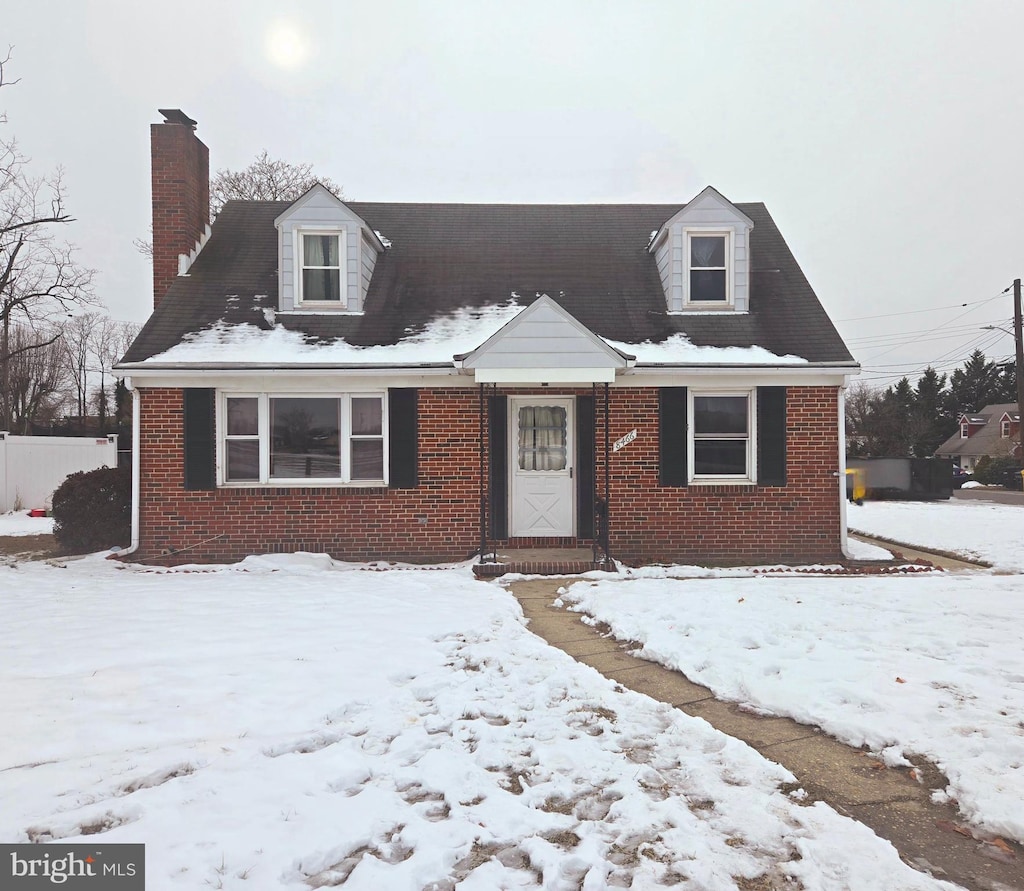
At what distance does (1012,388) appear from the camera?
5378cm

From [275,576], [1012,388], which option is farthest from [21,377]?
[1012,388]

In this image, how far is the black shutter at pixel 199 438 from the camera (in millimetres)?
9266

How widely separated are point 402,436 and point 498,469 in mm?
1575

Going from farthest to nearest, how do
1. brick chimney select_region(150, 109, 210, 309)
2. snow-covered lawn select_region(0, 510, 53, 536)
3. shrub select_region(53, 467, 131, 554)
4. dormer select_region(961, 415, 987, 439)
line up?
dormer select_region(961, 415, 987, 439)
snow-covered lawn select_region(0, 510, 53, 536)
brick chimney select_region(150, 109, 210, 309)
shrub select_region(53, 467, 131, 554)

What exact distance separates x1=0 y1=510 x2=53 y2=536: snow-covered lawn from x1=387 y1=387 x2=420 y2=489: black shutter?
336 inches

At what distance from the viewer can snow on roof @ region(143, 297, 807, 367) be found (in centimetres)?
916

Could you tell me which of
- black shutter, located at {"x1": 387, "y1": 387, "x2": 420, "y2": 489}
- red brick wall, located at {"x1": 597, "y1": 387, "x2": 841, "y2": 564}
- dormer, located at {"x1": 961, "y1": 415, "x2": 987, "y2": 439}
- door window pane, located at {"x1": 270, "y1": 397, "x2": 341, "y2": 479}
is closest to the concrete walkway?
red brick wall, located at {"x1": 597, "y1": 387, "x2": 841, "y2": 564}

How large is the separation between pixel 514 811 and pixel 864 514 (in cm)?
1699

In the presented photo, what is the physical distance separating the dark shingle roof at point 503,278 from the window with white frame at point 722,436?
2.93 ft

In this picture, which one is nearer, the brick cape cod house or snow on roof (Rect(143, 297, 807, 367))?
snow on roof (Rect(143, 297, 807, 367))

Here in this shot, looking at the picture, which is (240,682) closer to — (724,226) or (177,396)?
(177,396)

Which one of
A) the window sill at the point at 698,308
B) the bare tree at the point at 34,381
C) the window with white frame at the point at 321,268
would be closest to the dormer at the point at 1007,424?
the window sill at the point at 698,308

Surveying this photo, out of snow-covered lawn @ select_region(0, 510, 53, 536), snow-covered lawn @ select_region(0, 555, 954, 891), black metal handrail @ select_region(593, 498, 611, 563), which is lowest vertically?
snow-covered lawn @ select_region(0, 510, 53, 536)

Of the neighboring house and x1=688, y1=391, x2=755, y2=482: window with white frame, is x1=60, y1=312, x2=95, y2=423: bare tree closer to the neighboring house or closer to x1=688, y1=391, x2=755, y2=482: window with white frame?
x1=688, y1=391, x2=755, y2=482: window with white frame
